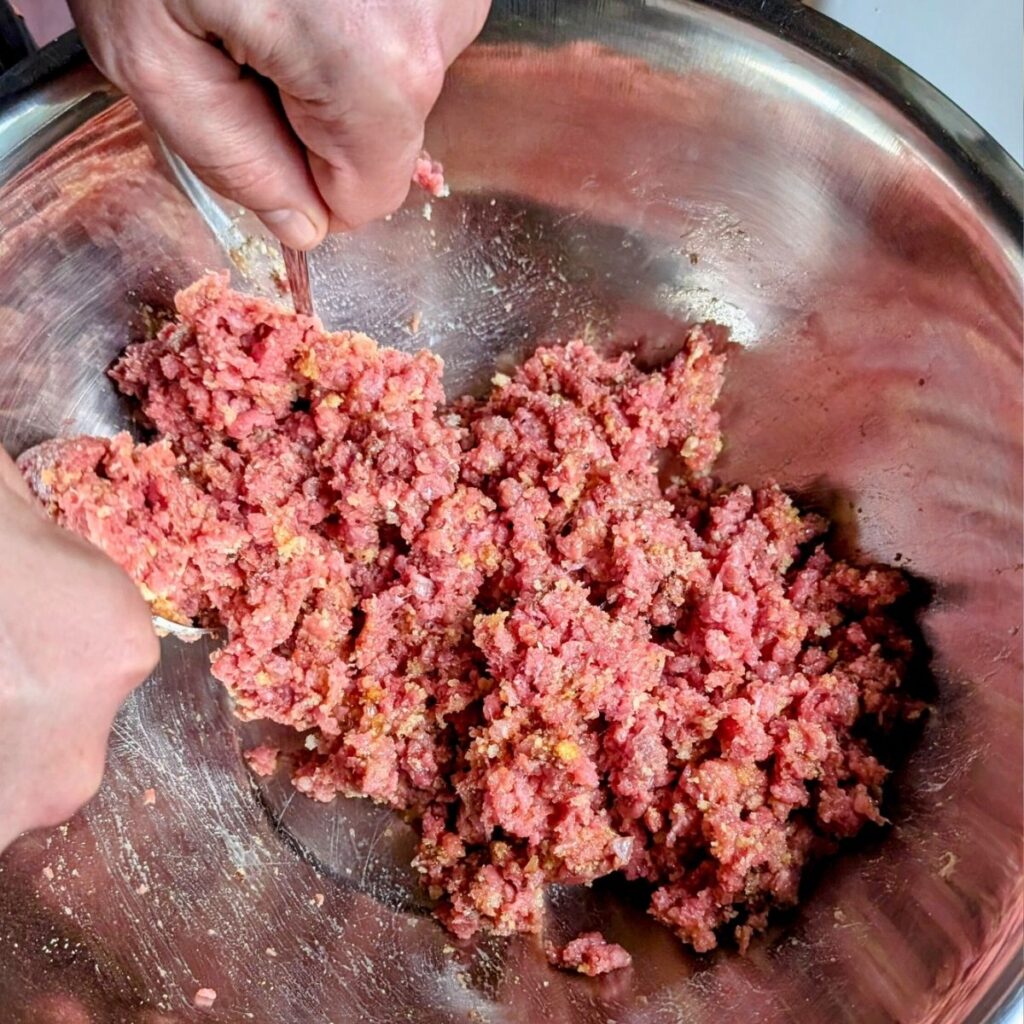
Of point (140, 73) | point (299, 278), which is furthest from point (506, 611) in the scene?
point (140, 73)

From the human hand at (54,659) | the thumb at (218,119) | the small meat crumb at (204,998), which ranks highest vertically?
the thumb at (218,119)

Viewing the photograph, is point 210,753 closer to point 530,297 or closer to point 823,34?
point 530,297

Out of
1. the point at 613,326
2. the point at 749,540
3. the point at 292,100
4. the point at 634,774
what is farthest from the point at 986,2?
the point at 634,774

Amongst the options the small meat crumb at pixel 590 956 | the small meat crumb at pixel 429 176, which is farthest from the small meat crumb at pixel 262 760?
the small meat crumb at pixel 429 176

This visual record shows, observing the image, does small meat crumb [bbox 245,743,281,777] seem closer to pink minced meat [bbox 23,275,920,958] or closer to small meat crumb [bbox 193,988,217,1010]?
pink minced meat [bbox 23,275,920,958]

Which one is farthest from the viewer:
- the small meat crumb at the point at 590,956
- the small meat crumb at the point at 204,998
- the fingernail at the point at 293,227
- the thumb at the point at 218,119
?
the small meat crumb at the point at 590,956

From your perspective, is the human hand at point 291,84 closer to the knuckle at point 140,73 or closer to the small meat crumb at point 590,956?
the knuckle at point 140,73

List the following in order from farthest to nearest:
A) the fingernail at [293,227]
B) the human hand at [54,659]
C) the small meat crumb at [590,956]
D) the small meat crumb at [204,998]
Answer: the small meat crumb at [590,956] < the small meat crumb at [204,998] < the fingernail at [293,227] < the human hand at [54,659]

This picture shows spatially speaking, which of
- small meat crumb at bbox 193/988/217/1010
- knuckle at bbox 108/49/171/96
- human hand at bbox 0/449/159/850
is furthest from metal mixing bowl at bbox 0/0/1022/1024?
human hand at bbox 0/449/159/850
